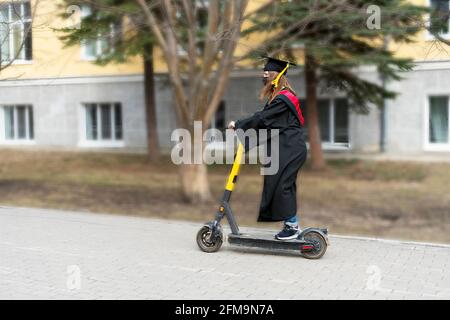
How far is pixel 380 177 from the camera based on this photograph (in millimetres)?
15688

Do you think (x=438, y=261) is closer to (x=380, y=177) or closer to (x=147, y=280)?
(x=147, y=280)

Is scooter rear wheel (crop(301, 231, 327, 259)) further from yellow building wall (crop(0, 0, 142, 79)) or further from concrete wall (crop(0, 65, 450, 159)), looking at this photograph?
concrete wall (crop(0, 65, 450, 159))

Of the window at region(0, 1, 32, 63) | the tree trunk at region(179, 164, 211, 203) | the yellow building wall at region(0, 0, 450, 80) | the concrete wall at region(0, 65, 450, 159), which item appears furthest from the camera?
the concrete wall at region(0, 65, 450, 159)

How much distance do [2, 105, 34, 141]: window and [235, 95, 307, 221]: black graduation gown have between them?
15378 millimetres

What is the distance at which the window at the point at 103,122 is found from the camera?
861 inches

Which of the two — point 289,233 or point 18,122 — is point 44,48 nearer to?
point 289,233

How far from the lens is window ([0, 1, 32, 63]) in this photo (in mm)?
9523

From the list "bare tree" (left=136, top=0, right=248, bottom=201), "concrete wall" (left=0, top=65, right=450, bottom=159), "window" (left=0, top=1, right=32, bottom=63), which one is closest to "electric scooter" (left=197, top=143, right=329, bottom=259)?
"bare tree" (left=136, top=0, right=248, bottom=201)

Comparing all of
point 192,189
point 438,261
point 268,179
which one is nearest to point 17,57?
point 192,189

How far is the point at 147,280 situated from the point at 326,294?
1735 millimetres

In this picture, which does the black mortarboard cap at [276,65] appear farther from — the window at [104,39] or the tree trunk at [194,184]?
the tree trunk at [194,184]

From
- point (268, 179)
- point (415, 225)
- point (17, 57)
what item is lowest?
point (415, 225)

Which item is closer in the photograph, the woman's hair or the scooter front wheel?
the woman's hair

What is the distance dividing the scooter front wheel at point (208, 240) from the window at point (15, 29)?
4.54 meters
